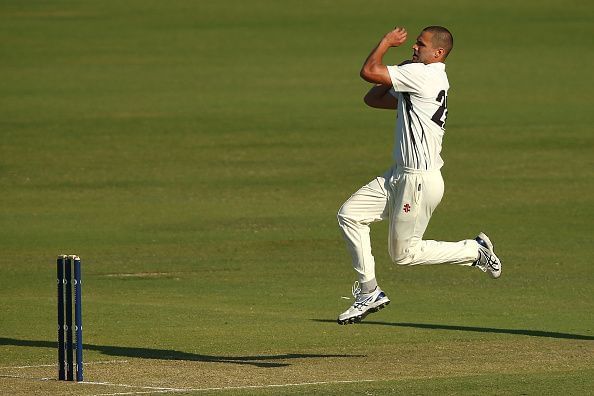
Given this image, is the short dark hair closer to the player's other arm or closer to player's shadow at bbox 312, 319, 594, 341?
the player's other arm

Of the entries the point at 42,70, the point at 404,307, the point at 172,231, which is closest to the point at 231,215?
the point at 172,231

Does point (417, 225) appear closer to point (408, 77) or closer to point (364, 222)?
point (364, 222)

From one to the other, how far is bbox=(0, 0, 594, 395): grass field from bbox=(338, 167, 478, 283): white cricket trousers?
2.74ft

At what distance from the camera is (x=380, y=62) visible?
1084 cm

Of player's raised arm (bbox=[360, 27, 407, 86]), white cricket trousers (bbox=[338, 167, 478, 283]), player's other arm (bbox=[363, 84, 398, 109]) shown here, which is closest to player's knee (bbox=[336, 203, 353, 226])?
white cricket trousers (bbox=[338, 167, 478, 283])

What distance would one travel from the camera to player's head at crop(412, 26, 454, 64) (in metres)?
11.3

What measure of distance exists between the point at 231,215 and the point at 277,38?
2252 centimetres

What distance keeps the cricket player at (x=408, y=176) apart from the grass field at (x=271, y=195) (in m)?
0.81

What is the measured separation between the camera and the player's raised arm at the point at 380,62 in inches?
425

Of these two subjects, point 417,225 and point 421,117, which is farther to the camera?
point 417,225

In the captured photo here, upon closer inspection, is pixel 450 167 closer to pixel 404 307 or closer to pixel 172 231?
pixel 172 231

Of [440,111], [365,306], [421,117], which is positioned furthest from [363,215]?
[440,111]

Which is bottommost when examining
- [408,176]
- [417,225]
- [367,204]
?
[417,225]

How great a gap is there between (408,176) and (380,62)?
988 millimetres
